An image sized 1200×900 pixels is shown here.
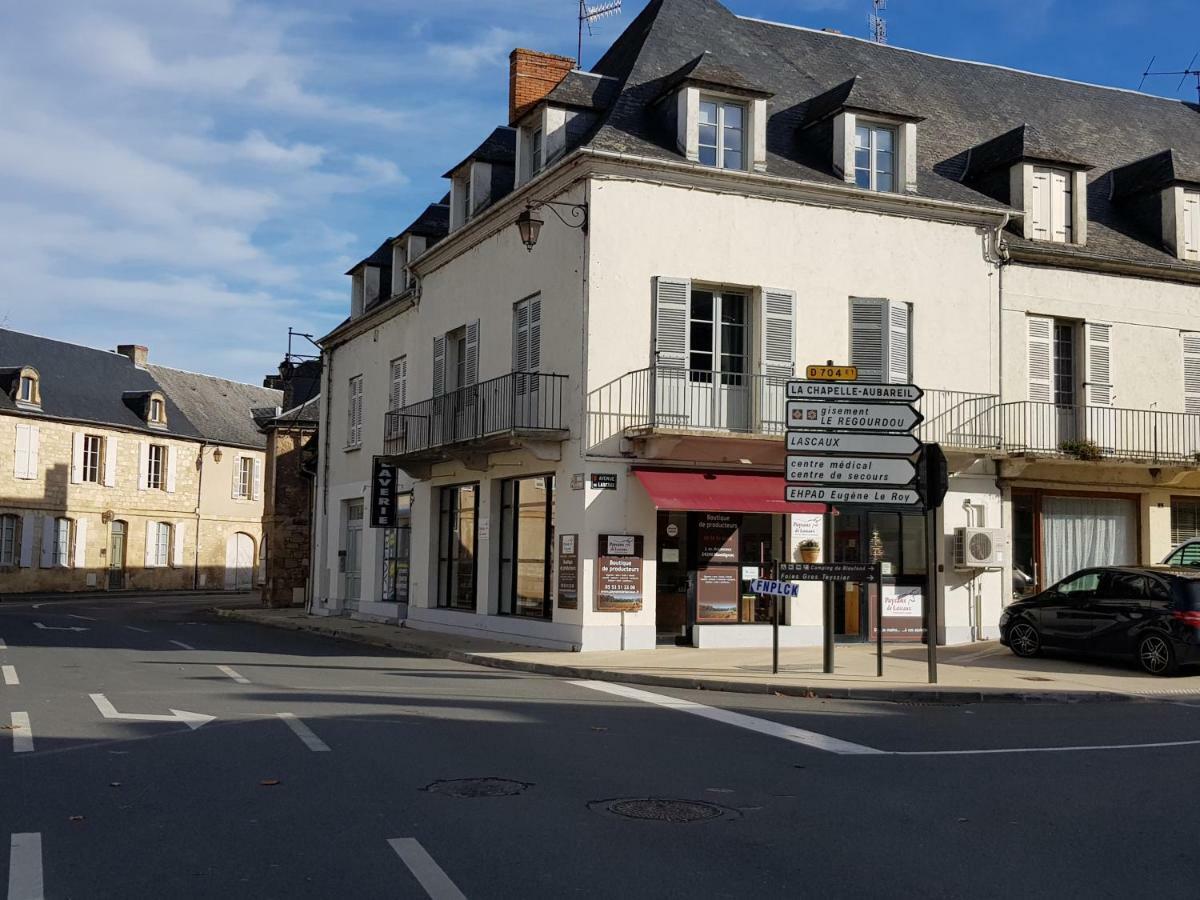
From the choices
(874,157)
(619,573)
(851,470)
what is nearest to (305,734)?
(851,470)

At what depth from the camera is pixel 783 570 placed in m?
14.6

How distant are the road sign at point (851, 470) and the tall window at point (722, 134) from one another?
6.31 m

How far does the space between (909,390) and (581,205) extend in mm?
6318

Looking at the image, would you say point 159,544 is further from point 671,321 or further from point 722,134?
point 722,134

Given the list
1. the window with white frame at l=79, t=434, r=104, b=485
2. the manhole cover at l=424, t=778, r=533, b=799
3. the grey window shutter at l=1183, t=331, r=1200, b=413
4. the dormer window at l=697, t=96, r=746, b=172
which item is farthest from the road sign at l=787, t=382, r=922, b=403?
the window with white frame at l=79, t=434, r=104, b=485

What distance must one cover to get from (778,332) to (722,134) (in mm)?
3240

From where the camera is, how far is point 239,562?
2120 inches

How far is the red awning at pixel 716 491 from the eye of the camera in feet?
58.1

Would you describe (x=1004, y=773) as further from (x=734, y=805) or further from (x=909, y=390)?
(x=909, y=390)

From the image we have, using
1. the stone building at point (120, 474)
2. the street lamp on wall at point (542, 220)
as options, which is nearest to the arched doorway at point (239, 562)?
the stone building at point (120, 474)

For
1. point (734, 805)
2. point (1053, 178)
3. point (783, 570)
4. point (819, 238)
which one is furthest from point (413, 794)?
point (1053, 178)

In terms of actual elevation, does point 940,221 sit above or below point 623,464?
above

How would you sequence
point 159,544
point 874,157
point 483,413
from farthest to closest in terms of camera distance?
1. point 159,544
2. point 483,413
3. point 874,157

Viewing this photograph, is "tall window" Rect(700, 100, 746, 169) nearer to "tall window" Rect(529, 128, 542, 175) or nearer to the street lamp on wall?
the street lamp on wall
